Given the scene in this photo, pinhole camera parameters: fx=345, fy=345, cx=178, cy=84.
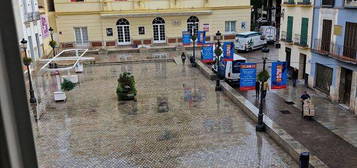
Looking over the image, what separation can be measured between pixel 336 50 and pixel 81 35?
26232mm

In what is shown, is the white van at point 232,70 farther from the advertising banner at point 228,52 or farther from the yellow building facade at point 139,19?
the yellow building facade at point 139,19

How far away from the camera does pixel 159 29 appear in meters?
37.3

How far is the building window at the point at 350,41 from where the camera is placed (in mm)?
16562

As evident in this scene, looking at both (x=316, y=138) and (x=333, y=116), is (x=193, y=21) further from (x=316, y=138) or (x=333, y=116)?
(x=316, y=138)

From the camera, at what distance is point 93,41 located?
36.3 metres

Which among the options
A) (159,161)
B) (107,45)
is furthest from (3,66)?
(107,45)

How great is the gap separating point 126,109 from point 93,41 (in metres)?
21.2

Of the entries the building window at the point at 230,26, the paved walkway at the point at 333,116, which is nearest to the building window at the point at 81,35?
the building window at the point at 230,26

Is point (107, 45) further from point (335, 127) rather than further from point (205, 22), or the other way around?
point (335, 127)

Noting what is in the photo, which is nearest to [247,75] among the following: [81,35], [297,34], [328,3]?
[328,3]

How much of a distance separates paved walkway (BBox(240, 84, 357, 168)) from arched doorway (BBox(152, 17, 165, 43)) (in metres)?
21.6

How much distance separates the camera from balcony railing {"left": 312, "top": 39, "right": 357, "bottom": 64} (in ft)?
54.7

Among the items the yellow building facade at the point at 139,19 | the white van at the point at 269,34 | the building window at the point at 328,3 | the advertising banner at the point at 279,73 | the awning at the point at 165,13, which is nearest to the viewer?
the advertising banner at the point at 279,73

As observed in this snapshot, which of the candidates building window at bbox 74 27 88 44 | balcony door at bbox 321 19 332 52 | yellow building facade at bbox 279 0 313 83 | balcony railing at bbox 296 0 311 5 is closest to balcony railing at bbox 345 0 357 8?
balcony door at bbox 321 19 332 52
